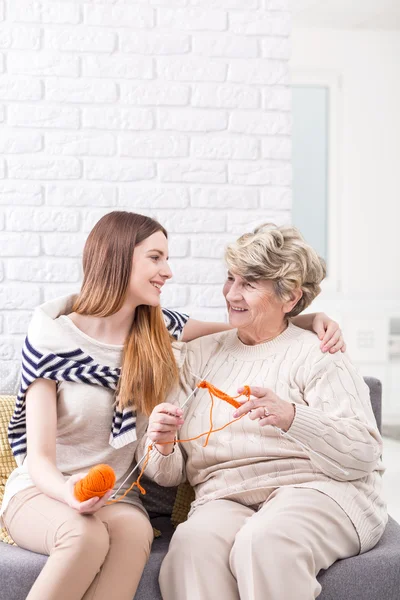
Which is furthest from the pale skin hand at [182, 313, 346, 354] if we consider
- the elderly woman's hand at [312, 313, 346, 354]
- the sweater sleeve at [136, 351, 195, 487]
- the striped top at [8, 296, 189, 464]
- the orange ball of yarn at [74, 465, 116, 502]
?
the orange ball of yarn at [74, 465, 116, 502]

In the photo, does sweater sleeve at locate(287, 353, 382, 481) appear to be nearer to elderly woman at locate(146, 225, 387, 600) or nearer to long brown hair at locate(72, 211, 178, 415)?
elderly woman at locate(146, 225, 387, 600)

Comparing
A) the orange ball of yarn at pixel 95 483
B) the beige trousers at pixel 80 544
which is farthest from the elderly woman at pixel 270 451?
the orange ball of yarn at pixel 95 483

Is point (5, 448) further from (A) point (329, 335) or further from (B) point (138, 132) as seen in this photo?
(B) point (138, 132)

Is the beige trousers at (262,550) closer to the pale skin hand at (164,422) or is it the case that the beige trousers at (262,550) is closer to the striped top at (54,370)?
the pale skin hand at (164,422)

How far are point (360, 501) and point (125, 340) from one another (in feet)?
2.38

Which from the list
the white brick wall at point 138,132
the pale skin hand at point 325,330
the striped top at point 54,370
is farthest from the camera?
the white brick wall at point 138,132

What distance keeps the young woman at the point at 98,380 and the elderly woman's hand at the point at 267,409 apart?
0.28 m

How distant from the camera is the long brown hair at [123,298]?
187 cm

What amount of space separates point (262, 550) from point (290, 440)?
34cm

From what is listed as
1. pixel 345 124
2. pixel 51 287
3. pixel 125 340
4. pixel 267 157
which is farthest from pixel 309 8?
pixel 125 340

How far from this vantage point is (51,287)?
7.81 feet

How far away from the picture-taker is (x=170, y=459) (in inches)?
73.7

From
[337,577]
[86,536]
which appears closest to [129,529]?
[86,536]

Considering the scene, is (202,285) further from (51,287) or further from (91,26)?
(91,26)
